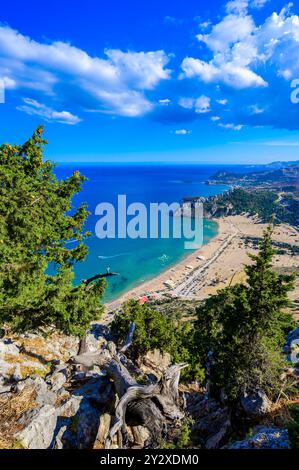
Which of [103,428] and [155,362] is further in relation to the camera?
[155,362]

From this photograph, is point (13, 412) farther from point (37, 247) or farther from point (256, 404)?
point (256, 404)

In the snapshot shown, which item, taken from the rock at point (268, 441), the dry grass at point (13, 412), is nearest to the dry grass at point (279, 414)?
the rock at point (268, 441)

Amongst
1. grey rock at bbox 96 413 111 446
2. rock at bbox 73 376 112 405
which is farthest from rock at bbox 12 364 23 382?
grey rock at bbox 96 413 111 446

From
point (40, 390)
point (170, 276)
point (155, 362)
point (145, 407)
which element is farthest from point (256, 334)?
point (170, 276)

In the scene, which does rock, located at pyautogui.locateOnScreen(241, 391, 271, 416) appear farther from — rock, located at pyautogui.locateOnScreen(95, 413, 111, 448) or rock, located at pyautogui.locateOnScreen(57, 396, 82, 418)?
rock, located at pyautogui.locateOnScreen(57, 396, 82, 418)

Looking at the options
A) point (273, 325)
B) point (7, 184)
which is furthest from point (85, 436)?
point (7, 184)
